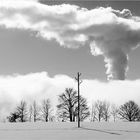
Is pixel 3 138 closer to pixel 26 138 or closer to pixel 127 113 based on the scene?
pixel 26 138

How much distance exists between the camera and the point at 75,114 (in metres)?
83.1

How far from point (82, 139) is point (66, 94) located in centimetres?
5882

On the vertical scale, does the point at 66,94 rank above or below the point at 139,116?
above

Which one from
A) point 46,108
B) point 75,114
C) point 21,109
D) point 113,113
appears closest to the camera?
point 75,114

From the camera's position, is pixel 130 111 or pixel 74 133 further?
pixel 130 111

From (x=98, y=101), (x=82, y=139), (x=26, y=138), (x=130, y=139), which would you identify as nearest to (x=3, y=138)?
(x=26, y=138)

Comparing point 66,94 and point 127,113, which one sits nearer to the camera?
point 66,94

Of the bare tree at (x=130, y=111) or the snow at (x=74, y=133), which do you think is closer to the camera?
the snow at (x=74, y=133)

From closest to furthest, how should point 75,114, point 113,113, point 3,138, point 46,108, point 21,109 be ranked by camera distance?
point 3,138
point 75,114
point 21,109
point 46,108
point 113,113

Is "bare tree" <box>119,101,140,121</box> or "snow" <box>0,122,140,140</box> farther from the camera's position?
"bare tree" <box>119,101,140,121</box>

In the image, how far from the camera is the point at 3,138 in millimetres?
29062

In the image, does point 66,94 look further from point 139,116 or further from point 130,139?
point 130,139

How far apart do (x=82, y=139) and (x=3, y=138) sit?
711 centimetres

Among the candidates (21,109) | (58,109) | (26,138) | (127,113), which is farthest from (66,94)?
(26,138)
